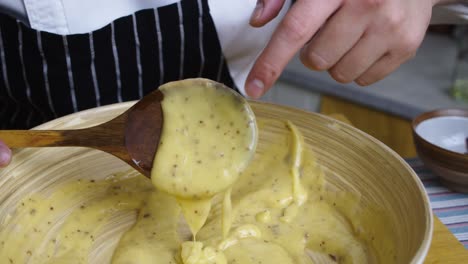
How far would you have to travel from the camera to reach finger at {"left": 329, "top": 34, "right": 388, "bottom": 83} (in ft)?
2.44

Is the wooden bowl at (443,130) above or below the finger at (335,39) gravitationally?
below

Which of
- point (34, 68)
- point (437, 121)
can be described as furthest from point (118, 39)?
point (437, 121)

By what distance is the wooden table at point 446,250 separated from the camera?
2.41ft

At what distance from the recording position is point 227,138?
0.73 meters

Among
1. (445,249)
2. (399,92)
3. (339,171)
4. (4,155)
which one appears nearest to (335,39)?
(339,171)

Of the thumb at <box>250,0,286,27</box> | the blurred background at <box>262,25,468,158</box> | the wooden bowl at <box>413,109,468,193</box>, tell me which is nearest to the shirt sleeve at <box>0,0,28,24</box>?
the thumb at <box>250,0,286,27</box>

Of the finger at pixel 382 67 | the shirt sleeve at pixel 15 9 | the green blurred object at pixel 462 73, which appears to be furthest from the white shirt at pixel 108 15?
the green blurred object at pixel 462 73

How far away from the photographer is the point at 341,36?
2.36 feet

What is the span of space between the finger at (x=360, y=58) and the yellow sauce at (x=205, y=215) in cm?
14

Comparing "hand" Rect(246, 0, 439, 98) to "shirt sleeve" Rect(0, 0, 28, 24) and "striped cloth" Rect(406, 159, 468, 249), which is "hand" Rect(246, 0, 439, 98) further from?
"shirt sleeve" Rect(0, 0, 28, 24)

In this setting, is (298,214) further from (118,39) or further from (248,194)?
(118,39)

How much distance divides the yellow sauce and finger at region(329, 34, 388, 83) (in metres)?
0.14

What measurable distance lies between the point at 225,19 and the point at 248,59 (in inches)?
4.7

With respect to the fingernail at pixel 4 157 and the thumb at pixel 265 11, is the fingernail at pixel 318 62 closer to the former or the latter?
the thumb at pixel 265 11
